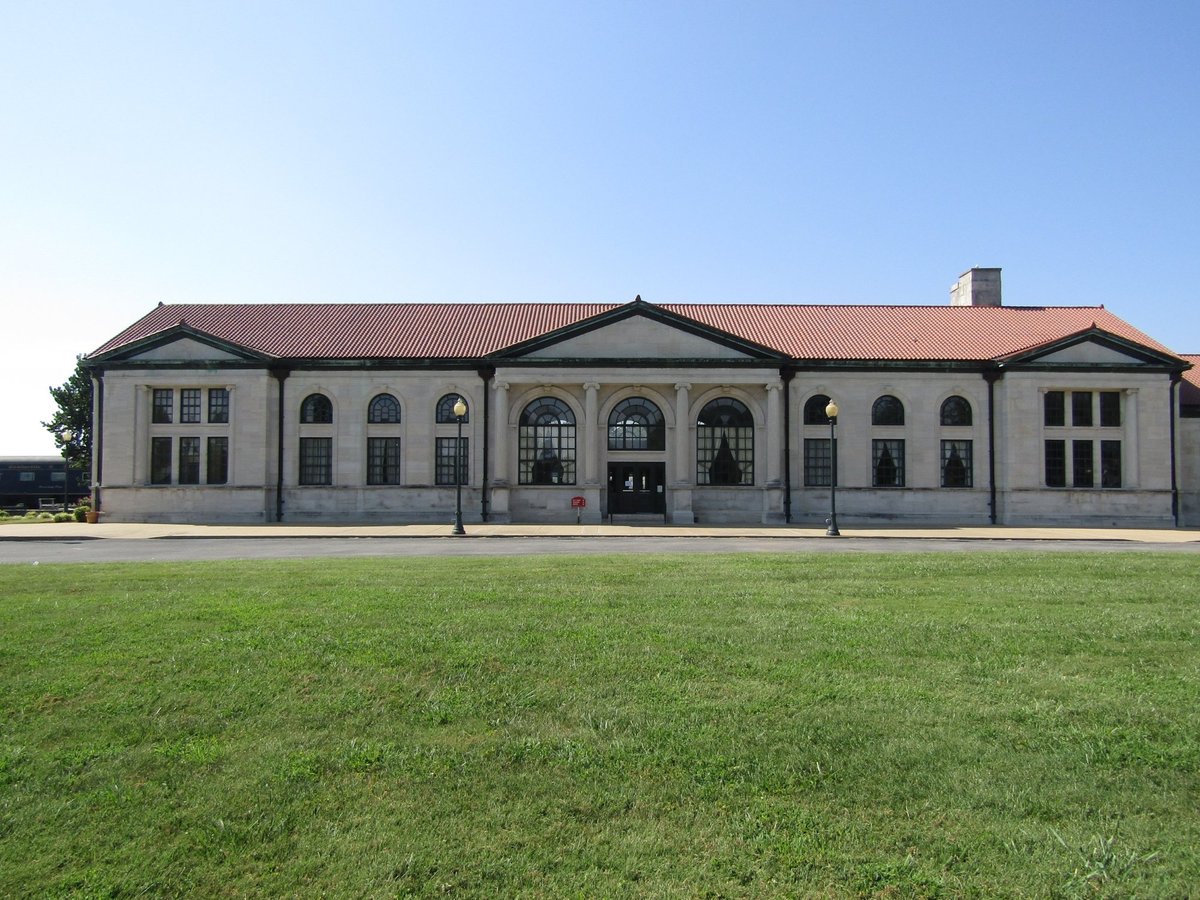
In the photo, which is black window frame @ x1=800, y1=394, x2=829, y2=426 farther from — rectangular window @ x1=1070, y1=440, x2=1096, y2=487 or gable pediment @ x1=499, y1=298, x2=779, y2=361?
rectangular window @ x1=1070, y1=440, x2=1096, y2=487

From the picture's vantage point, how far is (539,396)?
38062 mm

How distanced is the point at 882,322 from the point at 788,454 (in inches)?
398

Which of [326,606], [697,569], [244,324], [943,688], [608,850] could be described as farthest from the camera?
[244,324]

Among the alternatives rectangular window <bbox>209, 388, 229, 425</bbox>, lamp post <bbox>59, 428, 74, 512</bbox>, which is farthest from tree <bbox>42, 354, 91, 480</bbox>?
rectangular window <bbox>209, 388, 229, 425</bbox>

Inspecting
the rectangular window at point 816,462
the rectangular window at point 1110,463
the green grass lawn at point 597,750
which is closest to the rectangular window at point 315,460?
the rectangular window at point 816,462

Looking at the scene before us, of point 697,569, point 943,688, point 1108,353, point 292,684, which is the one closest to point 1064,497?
point 1108,353

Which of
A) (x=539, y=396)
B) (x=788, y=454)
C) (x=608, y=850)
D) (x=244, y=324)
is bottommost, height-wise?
(x=608, y=850)

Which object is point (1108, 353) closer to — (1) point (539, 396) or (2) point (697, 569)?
(1) point (539, 396)

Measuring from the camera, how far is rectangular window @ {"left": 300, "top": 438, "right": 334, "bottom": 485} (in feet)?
126

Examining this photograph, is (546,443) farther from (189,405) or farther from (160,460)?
(160,460)

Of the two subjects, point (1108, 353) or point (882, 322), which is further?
point (882, 322)

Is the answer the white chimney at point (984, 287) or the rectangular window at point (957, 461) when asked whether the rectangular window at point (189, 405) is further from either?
the white chimney at point (984, 287)

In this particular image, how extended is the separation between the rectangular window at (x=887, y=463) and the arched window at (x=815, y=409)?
8.89 ft

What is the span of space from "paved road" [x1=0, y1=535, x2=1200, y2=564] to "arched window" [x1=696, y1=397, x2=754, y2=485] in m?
10.3
